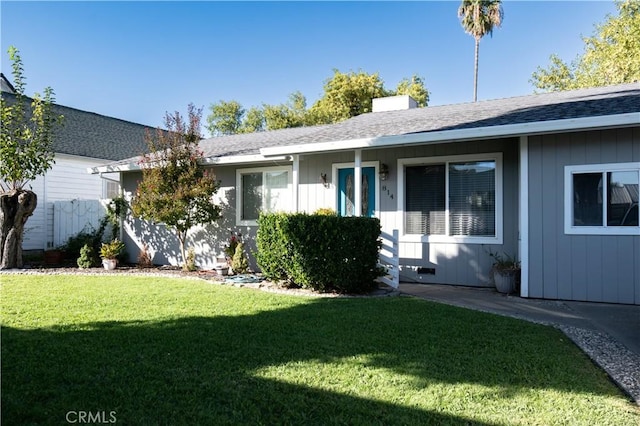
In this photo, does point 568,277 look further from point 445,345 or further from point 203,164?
point 203,164

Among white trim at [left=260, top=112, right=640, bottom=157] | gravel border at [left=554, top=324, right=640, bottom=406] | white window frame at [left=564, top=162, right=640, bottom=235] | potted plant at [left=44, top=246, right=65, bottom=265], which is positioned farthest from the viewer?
potted plant at [left=44, top=246, right=65, bottom=265]

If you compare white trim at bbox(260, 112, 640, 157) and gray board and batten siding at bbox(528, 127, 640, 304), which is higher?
white trim at bbox(260, 112, 640, 157)

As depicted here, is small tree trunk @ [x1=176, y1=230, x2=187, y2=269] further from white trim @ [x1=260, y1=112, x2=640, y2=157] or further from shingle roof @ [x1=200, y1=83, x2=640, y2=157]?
white trim @ [x1=260, y1=112, x2=640, y2=157]

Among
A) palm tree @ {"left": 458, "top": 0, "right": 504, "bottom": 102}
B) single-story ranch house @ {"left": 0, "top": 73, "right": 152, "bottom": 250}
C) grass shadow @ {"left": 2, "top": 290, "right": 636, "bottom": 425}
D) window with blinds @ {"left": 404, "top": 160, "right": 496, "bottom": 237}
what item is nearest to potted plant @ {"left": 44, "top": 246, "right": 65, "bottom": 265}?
single-story ranch house @ {"left": 0, "top": 73, "right": 152, "bottom": 250}

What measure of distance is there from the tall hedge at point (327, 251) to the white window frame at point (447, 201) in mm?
1530

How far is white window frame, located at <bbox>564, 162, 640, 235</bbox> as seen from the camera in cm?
644

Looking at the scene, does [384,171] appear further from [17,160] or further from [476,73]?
[476,73]

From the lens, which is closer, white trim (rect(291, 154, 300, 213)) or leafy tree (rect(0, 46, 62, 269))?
white trim (rect(291, 154, 300, 213))

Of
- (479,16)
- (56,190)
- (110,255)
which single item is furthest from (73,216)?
(479,16)

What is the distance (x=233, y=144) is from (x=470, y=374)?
10.3m

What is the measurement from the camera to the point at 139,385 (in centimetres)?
307

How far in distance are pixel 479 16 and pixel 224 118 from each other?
24.9 meters

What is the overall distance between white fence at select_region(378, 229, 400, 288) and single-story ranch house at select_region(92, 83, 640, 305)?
0.84 metres

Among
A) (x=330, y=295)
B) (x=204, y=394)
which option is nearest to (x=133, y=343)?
(x=204, y=394)
